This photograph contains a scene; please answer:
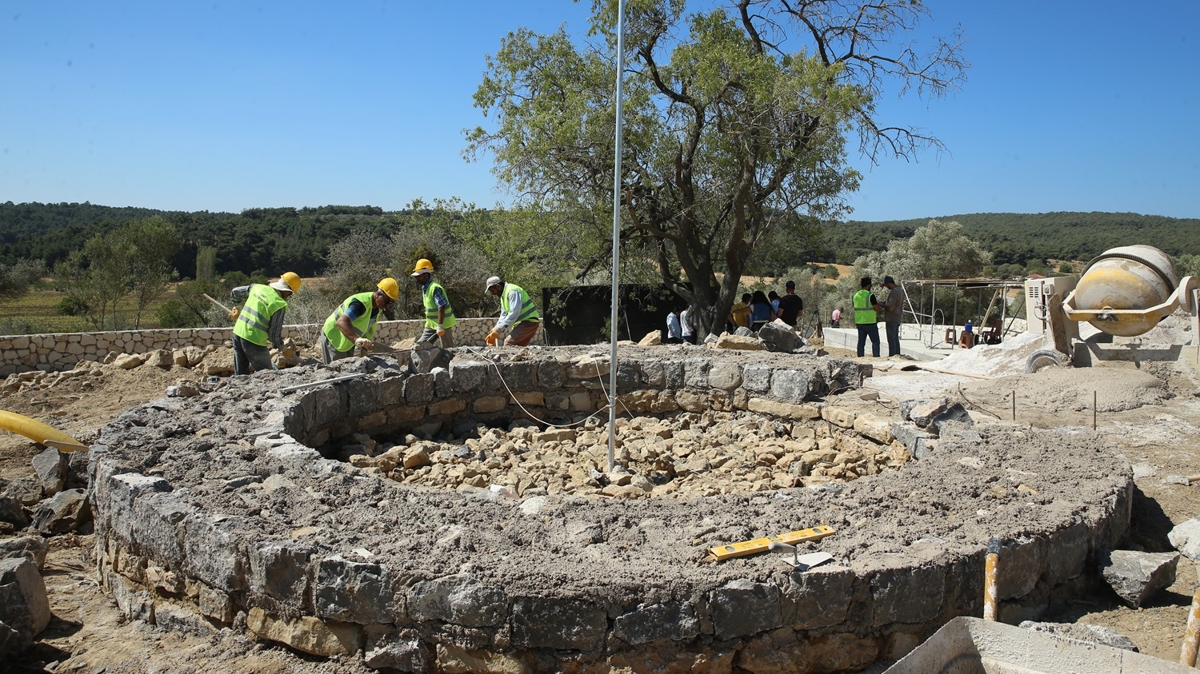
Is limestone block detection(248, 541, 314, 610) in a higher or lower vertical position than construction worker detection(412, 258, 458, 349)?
lower

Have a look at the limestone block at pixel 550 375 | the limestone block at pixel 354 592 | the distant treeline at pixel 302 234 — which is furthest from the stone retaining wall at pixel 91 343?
the distant treeline at pixel 302 234

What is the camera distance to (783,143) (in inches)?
552

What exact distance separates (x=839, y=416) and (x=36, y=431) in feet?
22.8

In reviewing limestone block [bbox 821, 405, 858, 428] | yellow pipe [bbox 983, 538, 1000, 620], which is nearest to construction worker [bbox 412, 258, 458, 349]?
limestone block [bbox 821, 405, 858, 428]

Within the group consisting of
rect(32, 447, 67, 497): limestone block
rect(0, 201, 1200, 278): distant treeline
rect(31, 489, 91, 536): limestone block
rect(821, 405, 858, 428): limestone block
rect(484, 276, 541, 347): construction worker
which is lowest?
rect(31, 489, 91, 536): limestone block

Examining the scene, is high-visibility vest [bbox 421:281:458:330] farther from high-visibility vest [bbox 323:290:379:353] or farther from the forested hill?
the forested hill

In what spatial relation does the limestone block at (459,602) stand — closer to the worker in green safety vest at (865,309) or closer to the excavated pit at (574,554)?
the excavated pit at (574,554)

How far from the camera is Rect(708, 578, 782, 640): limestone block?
3.35 m

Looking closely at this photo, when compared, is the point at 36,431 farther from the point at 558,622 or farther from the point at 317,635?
the point at 558,622

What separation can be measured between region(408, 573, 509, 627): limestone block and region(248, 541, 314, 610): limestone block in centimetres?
56

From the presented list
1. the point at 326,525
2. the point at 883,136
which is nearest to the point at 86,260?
the point at 883,136

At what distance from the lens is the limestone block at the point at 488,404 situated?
8906 mm

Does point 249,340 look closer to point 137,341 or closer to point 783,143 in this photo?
point 137,341

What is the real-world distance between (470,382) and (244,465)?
12.8 ft
